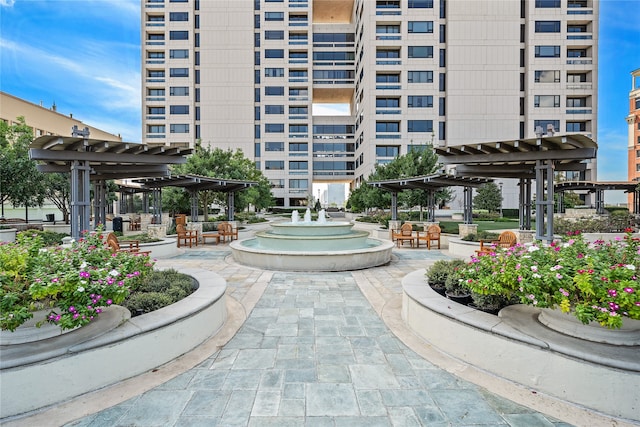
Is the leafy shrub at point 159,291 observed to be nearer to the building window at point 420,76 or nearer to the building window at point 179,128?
the building window at point 420,76

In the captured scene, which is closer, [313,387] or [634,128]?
[313,387]

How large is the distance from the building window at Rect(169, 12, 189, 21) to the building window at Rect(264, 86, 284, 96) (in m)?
15.9

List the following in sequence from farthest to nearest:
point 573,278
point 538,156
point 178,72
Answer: point 178,72 → point 538,156 → point 573,278

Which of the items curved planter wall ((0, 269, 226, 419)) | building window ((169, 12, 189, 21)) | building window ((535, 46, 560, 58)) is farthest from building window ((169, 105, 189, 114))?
building window ((535, 46, 560, 58))

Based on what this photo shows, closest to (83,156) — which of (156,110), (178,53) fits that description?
(156,110)

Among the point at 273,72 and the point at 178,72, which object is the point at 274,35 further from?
the point at 178,72

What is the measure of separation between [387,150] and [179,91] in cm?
3386

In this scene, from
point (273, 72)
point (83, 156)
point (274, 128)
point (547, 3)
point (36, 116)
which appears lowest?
point (83, 156)

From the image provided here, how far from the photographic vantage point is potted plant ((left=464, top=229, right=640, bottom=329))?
2.91 m

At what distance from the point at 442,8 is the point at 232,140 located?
36337mm

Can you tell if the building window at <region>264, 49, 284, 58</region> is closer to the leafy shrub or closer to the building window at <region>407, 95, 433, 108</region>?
the building window at <region>407, 95, 433, 108</region>

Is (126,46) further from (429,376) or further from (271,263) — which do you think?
(429,376)

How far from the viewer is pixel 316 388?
3.36 m

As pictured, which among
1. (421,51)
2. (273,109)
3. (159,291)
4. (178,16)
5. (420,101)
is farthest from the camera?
(273,109)
